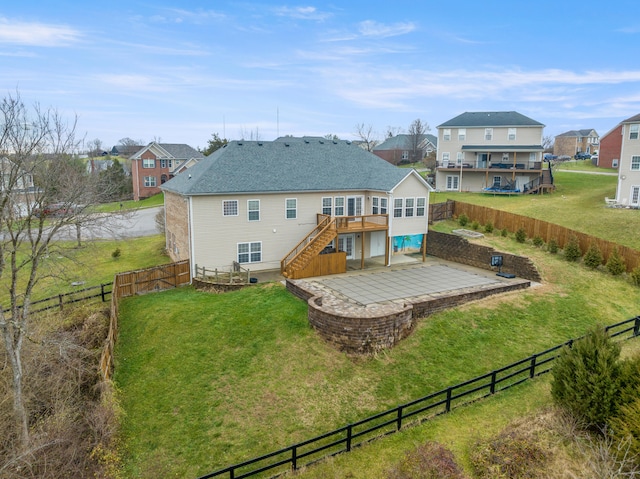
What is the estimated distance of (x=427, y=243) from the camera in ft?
101

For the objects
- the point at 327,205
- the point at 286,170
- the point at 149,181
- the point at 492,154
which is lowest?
the point at 327,205

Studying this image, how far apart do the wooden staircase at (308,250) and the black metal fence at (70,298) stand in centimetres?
953

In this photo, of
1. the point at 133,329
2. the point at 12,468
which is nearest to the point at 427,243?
the point at 133,329

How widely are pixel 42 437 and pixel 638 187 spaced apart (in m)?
40.0

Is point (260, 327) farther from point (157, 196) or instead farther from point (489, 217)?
point (157, 196)

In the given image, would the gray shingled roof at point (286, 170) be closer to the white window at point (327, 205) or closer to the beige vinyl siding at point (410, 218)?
the beige vinyl siding at point (410, 218)

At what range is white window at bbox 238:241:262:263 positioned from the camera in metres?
25.4

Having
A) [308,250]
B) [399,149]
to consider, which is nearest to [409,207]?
[308,250]

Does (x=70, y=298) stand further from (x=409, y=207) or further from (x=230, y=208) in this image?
(x=409, y=207)

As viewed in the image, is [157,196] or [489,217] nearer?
[489,217]

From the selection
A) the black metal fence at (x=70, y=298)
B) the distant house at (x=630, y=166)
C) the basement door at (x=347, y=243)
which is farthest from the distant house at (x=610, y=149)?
the black metal fence at (x=70, y=298)

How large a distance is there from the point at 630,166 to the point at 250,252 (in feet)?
99.2

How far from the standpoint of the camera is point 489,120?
160 feet

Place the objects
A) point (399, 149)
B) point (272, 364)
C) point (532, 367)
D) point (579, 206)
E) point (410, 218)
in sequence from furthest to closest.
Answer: point (399, 149)
point (579, 206)
point (410, 218)
point (272, 364)
point (532, 367)
